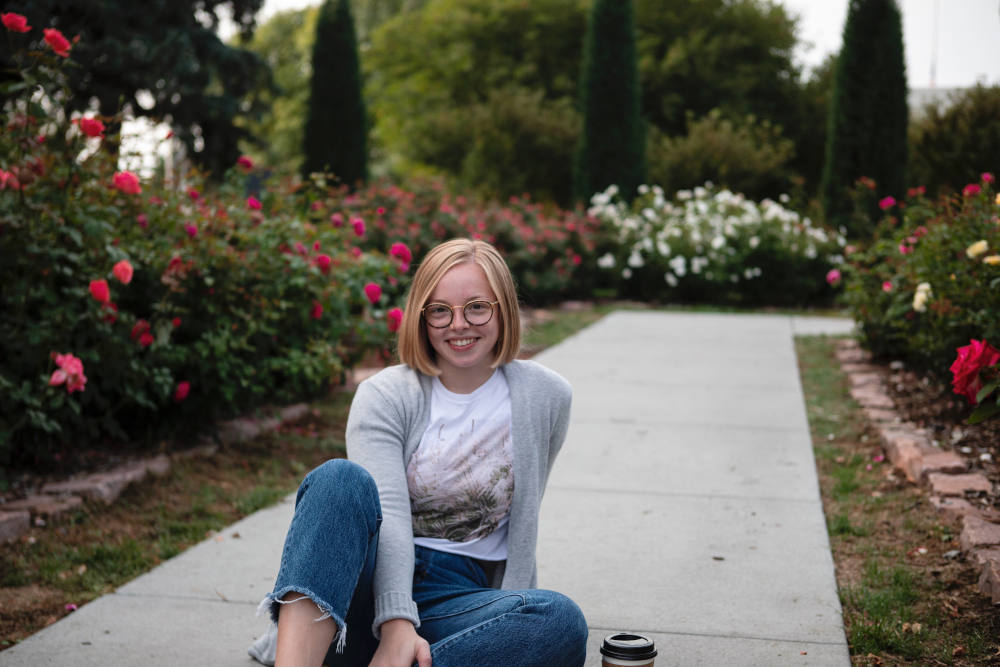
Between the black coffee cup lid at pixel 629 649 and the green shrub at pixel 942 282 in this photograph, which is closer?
the black coffee cup lid at pixel 629 649

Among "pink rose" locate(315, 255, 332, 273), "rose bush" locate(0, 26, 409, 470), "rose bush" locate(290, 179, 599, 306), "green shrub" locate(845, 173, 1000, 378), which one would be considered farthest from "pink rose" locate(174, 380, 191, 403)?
"rose bush" locate(290, 179, 599, 306)

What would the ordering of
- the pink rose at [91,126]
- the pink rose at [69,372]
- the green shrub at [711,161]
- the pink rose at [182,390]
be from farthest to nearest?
the green shrub at [711,161], the pink rose at [182,390], the pink rose at [91,126], the pink rose at [69,372]

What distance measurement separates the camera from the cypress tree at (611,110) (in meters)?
14.3

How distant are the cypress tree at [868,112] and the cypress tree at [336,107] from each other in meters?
6.70

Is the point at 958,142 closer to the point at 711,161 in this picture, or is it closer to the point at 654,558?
the point at 711,161

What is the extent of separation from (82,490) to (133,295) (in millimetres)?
887

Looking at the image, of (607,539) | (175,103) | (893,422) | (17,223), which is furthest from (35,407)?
(175,103)

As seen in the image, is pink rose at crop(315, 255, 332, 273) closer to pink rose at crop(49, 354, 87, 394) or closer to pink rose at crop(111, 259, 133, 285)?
pink rose at crop(111, 259, 133, 285)

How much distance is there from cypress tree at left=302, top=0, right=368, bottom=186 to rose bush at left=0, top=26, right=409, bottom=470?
9.33 metres

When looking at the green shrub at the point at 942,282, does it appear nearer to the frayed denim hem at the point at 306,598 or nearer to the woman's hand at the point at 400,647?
the woman's hand at the point at 400,647

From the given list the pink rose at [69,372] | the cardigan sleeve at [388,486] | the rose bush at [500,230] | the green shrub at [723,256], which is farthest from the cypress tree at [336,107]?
the cardigan sleeve at [388,486]

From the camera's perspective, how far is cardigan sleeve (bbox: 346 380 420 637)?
1973mm

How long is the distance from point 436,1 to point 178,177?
22.9 m

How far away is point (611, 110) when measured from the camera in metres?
14.5
